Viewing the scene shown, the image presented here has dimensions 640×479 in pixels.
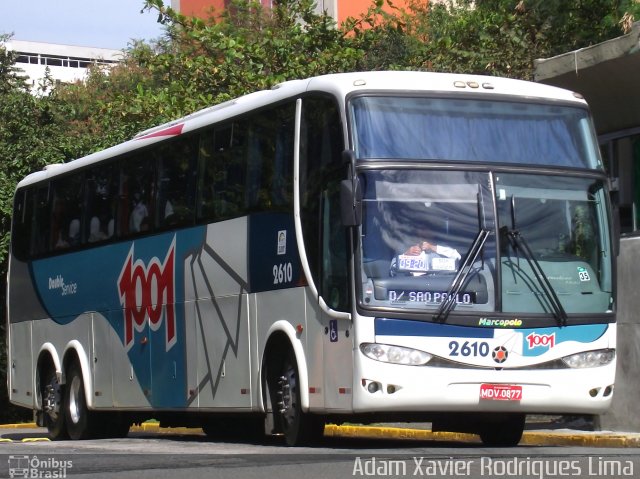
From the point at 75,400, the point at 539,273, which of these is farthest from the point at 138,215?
the point at 539,273

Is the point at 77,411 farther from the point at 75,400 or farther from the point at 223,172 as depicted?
the point at 223,172

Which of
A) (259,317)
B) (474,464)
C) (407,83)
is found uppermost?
(407,83)

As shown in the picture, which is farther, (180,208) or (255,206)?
(180,208)

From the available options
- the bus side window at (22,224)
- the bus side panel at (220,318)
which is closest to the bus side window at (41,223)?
the bus side window at (22,224)

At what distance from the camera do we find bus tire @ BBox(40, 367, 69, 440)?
64.5 feet

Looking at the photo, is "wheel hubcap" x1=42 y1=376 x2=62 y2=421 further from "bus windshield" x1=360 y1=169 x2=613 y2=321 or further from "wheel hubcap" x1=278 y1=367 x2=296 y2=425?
"bus windshield" x1=360 y1=169 x2=613 y2=321

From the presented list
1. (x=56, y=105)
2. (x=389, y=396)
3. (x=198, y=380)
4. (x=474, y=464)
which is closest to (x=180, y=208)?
(x=198, y=380)

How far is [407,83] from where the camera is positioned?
13.1 m

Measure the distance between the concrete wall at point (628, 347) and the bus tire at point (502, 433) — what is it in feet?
10.7

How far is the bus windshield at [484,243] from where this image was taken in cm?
1227

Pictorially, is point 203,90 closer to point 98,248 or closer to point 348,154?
point 98,248

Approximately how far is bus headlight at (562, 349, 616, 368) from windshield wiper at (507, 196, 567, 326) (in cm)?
34

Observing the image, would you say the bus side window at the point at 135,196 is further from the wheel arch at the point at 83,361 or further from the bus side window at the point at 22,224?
the bus side window at the point at 22,224

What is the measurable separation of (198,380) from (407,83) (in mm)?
4653
